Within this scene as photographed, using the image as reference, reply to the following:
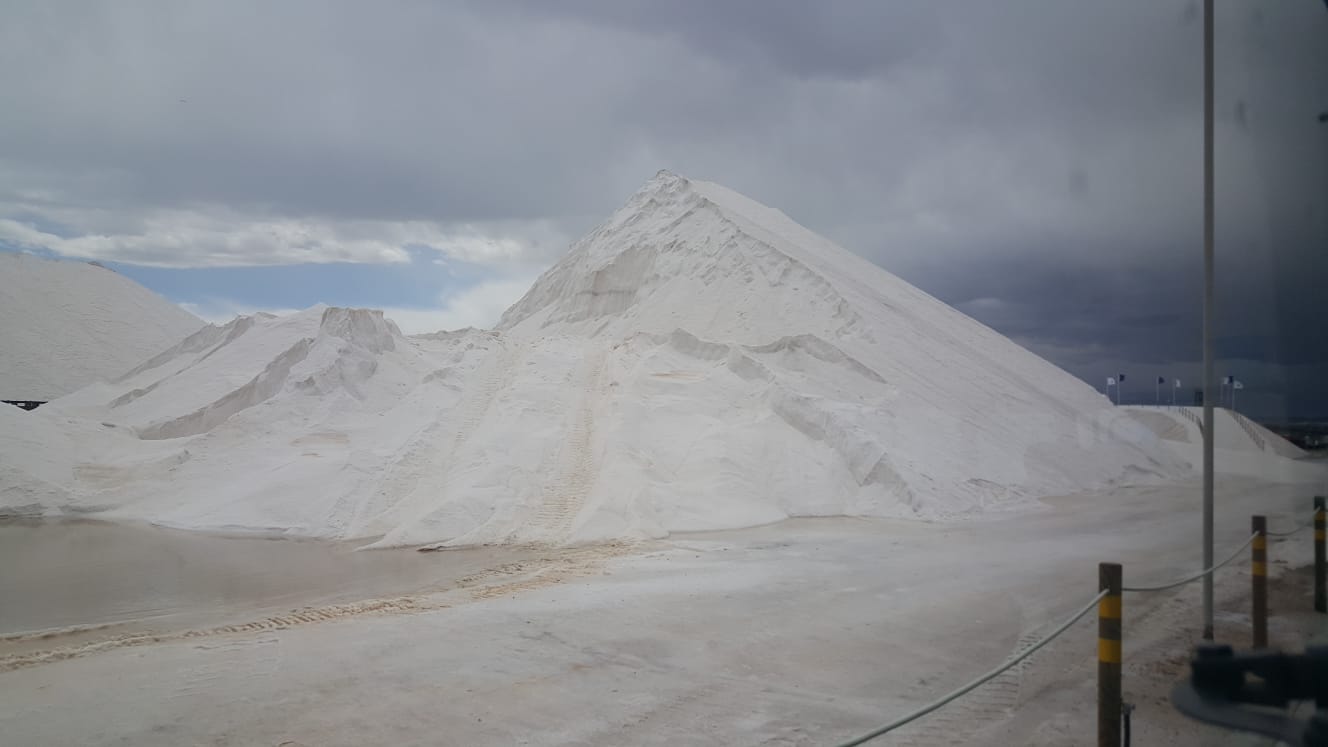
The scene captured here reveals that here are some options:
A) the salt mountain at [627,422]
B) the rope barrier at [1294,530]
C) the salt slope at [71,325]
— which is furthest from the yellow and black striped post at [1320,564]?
the salt slope at [71,325]

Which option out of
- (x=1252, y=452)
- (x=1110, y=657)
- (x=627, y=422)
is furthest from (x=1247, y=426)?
(x=627, y=422)

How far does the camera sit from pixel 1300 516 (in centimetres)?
776

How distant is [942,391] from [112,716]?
1739 centimetres

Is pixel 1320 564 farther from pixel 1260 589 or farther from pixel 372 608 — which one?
pixel 372 608

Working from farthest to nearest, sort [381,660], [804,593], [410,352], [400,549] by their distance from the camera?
[410,352] < [400,549] < [804,593] < [381,660]

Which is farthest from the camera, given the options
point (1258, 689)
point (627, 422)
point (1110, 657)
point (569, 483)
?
point (627, 422)

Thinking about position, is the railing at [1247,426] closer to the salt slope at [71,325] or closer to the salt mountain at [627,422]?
the salt mountain at [627,422]

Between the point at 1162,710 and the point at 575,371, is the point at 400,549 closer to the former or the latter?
the point at 575,371

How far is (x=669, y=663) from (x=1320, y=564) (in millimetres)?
4992

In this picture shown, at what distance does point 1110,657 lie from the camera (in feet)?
13.0

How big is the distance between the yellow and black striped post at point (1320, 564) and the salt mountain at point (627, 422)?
25.6ft

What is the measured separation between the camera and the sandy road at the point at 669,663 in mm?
5141

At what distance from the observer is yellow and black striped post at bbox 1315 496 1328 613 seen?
21.3 feet

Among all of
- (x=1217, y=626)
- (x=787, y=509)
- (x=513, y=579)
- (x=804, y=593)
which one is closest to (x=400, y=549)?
(x=513, y=579)
